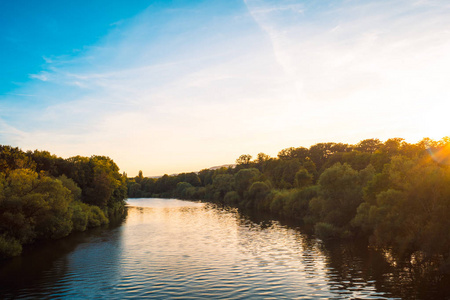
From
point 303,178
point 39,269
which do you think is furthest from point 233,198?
point 39,269

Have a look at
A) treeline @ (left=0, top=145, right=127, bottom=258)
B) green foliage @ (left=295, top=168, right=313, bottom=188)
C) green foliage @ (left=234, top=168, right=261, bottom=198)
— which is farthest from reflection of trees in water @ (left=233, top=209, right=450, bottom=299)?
green foliage @ (left=234, top=168, right=261, bottom=198)

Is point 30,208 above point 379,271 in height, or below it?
above

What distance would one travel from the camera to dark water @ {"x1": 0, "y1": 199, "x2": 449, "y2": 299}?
94.4 feet

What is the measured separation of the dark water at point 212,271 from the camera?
28781 mm

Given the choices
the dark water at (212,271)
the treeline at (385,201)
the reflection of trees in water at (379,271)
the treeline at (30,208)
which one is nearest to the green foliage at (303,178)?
the treeline at (385,201)

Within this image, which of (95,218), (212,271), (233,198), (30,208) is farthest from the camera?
(233,198)

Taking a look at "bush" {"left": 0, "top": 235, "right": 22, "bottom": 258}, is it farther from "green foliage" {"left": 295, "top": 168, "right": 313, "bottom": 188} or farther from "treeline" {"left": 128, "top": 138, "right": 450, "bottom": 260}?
"green foliage" {"left": 295, "top": 168, "right": 313, "bottom": 188}

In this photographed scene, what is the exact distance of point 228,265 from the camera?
125 feet

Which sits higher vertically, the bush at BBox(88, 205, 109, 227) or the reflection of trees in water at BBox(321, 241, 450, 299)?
the bush at BBox(88, 205, 109, 227)

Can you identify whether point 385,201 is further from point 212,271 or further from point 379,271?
point 212,271

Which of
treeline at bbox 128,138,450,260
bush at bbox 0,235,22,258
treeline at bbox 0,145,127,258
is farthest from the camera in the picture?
treeline at bbox 0,145,127,258

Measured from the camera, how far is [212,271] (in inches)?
1400

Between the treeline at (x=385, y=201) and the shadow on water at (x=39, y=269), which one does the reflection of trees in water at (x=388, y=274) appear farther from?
the shadow on water at (x=39, y=269)

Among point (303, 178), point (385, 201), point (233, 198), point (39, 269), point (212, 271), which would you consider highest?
point (303, 178)
